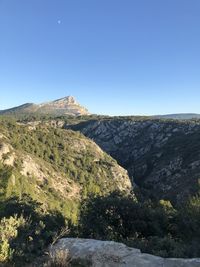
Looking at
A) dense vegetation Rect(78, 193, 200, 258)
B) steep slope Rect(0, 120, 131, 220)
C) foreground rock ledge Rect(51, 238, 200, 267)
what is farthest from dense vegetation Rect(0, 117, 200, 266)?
steep slope Rect(0, 120, 131, 220)

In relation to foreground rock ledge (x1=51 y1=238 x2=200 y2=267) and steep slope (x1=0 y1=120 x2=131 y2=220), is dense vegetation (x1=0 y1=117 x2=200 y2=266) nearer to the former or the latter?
foreground rock ledge (x1=51 y1=238 x2=200 y2=267)

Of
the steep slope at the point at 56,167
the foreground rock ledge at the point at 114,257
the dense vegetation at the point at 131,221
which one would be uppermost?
the foreground rock ledge at the point at 114,257

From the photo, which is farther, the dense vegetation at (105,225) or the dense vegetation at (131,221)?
the dense vegetation at (131,221)

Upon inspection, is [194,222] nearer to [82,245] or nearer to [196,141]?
[82,245]

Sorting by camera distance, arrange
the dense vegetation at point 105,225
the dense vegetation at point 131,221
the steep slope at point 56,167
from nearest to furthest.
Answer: the dense vegetation at point 105,225
the dense vegetation at point 131,221
the steep slope at point 56,167

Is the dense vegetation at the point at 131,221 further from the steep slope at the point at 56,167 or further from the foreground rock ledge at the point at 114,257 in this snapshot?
the steep slope at the point at 56,167

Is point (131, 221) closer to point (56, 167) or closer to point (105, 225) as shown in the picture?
point (105, 225)

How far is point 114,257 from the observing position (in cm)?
1190

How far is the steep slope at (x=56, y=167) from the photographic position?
113250 millimetres

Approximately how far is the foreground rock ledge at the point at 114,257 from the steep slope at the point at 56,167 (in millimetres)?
82482

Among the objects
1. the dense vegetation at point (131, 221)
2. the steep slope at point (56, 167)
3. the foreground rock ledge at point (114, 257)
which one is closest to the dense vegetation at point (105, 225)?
the dense vegetation at point (131, 221)

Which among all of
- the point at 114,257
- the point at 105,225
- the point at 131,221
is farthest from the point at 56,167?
the point at 114,257

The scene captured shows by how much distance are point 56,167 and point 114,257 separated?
142595 millimetres

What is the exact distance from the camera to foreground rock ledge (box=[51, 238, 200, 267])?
37.4ft
